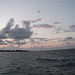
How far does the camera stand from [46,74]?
1361 inches

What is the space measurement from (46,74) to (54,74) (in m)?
2.16

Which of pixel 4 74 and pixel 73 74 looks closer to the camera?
pixel 73 74

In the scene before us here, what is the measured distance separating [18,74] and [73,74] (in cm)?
1488

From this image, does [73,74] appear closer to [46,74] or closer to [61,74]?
[61,74]

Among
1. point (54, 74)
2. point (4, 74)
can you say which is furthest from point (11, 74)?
point (54, 74)

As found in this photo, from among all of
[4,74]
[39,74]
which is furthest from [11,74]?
[39,74]

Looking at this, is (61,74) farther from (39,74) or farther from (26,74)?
(26,74)

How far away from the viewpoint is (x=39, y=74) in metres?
34.7

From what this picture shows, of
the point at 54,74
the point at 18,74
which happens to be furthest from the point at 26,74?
the point at 54,74

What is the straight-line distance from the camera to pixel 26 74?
35.1 metres

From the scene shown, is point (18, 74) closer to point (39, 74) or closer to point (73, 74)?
point (39, 74)

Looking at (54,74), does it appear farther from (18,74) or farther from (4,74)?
(4,74)

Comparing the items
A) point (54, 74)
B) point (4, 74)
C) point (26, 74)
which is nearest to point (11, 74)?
point (4, 74)

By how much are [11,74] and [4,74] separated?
197 centimetres
